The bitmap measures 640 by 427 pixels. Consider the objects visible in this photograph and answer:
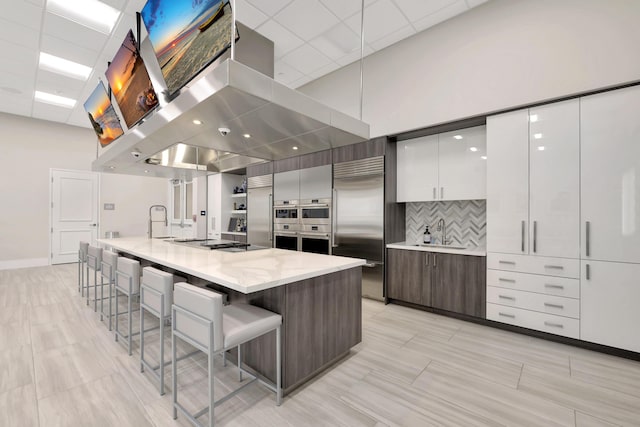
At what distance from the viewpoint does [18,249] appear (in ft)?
20.1

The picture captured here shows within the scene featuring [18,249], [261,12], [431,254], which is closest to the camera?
[261,12]

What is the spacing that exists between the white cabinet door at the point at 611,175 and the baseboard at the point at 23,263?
9.83m

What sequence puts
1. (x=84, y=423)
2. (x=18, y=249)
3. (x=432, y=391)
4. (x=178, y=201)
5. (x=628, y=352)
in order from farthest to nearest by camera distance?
(x=178, y=201) → (x=18, y=249) → (x=628, y=352) → (x=432, y=391) → (x=84, y=423)

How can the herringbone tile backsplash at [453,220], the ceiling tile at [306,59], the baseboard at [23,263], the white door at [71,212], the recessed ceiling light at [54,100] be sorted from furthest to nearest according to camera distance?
the white door at [71,212] < the baseboard at [23,263] < the recessed ceiling light at [54,100] < the ceiling tile at [306,59] < the herringbone tile backsplash at [453,220]

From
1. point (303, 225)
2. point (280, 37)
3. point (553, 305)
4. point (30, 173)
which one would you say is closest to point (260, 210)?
point (303, 225)

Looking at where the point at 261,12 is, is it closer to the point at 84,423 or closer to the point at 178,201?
the point at 84,423

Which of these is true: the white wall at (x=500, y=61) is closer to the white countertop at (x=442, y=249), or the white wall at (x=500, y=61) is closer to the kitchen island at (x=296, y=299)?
the white countertop at (x=442, y=249)

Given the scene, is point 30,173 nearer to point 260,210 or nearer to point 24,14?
point 24,14

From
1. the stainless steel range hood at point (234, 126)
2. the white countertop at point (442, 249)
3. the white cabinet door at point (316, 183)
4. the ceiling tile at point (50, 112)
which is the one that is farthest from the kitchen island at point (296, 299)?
the ceiling tile at point (50, 112)

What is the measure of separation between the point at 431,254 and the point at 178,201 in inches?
266

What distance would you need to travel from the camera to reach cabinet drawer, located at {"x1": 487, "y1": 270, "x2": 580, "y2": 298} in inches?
103

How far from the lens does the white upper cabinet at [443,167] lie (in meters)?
3.35

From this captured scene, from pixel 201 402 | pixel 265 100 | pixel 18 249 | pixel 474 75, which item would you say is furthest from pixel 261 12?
pixel 18 249

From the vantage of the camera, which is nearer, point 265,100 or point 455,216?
point 265,100
